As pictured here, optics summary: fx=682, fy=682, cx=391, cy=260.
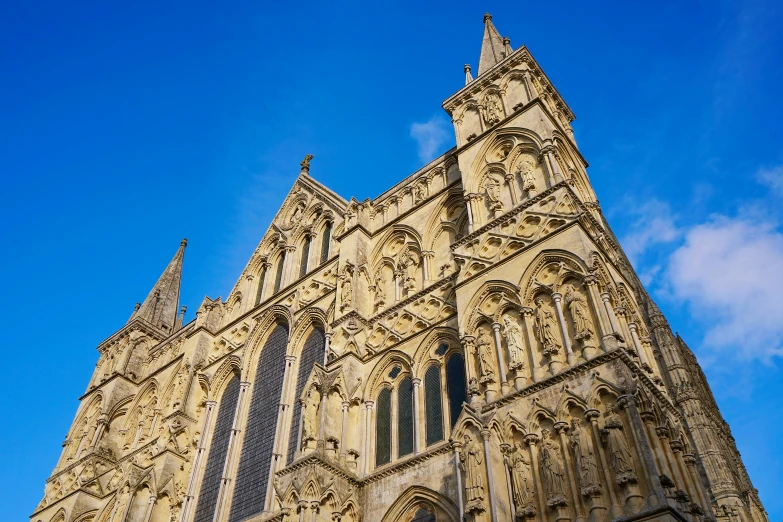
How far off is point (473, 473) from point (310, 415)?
216 inches

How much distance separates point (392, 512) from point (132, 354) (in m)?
18.9

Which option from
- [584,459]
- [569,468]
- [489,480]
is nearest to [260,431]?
[489,480]

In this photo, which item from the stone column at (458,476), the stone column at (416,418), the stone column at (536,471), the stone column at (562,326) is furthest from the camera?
the stone column at (416,418)

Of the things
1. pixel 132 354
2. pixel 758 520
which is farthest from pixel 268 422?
pixel 758 520

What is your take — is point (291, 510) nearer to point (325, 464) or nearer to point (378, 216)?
point (325, 464)

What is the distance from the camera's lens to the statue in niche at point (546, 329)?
1306cm

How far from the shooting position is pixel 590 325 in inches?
507

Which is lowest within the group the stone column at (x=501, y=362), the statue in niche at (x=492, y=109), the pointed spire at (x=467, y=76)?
the stone column at (x=501, y=362)

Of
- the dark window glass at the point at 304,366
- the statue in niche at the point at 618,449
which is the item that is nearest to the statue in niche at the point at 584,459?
the statue in niche at the point at 618,449

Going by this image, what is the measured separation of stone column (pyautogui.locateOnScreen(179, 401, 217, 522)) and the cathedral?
0.06 meters

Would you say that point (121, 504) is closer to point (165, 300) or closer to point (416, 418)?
point (416, 418)

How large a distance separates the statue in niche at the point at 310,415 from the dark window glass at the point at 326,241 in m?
7.53

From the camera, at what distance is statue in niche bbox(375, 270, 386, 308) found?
19334mm

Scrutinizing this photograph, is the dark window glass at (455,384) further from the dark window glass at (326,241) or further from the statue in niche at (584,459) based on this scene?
the dark window glass at (326,241)
